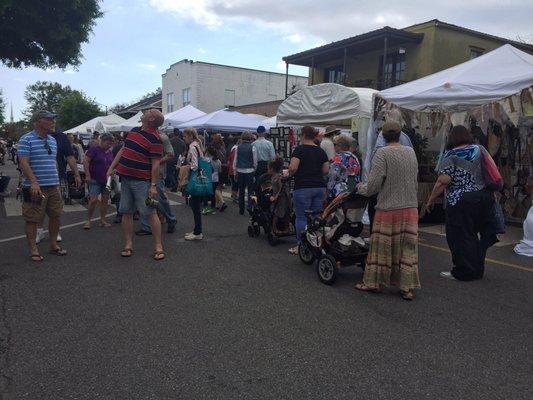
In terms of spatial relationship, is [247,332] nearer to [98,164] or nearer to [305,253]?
[305,253]

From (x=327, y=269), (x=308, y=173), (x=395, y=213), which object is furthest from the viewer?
(x=308, y=173)

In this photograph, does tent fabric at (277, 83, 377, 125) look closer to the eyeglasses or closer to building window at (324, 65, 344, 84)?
the eyeglasses

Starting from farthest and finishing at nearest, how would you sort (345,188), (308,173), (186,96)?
(186,96)
(345,188)
(308,173)

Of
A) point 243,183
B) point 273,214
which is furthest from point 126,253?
point 243,183

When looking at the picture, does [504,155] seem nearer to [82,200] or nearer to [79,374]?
[79,374]

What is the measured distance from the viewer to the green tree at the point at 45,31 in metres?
13.6

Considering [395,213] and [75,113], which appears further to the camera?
[75,113]

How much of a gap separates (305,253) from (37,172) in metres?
3.53

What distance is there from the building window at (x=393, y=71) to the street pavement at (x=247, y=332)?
55.7 ft

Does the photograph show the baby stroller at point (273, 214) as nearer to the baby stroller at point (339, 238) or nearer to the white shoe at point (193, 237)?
the white shoe at point (193, 237)

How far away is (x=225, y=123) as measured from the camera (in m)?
16.8

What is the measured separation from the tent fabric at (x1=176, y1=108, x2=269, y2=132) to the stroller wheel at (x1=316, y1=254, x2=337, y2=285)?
11923 millimetres

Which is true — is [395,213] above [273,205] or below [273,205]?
Result: above

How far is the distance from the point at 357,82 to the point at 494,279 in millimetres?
18834
